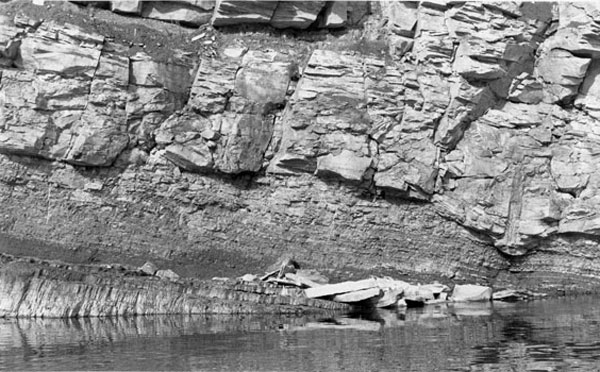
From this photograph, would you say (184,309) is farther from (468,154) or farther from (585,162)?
(585,162)

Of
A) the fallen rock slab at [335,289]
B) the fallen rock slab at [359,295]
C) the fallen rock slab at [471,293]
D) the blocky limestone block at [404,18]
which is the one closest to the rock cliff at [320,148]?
the blocky limestone block at [404,18]

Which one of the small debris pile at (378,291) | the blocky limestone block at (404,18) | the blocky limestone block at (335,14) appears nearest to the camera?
the small debris pile at (378,291)

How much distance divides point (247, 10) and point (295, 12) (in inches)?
70.0

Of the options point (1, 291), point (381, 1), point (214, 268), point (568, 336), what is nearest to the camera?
point (568, 336)

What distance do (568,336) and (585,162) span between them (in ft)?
37.5

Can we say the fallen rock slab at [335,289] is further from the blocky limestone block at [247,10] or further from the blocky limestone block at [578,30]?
the blocky limestone block at [578,30]

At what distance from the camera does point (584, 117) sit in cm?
3033

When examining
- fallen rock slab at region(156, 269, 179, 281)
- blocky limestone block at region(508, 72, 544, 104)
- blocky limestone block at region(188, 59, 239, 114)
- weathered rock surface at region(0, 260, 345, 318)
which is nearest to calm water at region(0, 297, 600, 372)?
weathered rock surface at region(0, 260, 345, 318)

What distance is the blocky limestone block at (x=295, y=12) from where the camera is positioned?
31.9m

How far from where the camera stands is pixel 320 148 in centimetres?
2980

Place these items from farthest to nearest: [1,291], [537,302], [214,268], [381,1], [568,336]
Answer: [381,1], [214,268], [537,302], [1,291], [568,336]

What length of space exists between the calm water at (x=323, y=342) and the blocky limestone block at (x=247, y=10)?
12535 mm

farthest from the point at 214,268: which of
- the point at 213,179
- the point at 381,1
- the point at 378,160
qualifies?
the point at 381,1

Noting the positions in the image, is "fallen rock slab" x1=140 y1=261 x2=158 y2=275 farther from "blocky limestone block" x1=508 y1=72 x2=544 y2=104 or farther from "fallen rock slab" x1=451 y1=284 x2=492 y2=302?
"blocky limestone block" x1=508 y1=72 x2=544 y2=104
